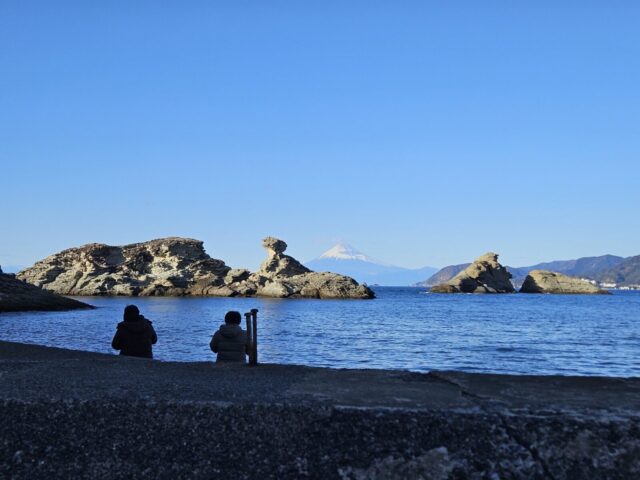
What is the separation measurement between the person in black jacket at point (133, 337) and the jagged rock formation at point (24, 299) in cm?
6424

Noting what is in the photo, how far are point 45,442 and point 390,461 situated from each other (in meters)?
3.11

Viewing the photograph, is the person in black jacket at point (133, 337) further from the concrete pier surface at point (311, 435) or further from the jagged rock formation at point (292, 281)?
the jagged rock formation at point (292, 281)

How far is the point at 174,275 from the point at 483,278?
317 feet

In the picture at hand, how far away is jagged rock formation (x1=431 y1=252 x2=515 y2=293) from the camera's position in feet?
629

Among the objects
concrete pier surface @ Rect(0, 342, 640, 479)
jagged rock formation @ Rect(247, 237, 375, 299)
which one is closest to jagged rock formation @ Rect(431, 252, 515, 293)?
jagged rock formation @ Rect(247, 237, 375, 299)

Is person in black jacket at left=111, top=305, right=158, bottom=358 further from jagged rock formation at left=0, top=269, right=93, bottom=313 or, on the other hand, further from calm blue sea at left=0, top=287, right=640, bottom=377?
jagged rock formation at left=0, top=269, right=93, bottom=313

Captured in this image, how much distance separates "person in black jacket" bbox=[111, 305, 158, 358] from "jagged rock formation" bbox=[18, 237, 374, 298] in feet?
406

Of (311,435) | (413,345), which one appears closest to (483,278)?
(413,345)

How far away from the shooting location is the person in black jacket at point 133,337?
12.4 meters

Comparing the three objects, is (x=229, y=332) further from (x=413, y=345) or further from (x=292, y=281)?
(x=292, y=281)

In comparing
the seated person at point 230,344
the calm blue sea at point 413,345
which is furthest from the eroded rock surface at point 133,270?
the seated person at point 230,344

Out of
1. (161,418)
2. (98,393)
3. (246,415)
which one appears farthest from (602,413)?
(98,393)

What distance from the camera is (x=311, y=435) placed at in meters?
5.45

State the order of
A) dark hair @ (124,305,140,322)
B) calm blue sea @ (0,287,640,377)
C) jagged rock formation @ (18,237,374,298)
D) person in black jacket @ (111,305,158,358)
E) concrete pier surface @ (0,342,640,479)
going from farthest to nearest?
jagged rock formation @ (18,237,374,298), calm blue sea @ (0,287,640,377), dark hair @ (124,305,140,322), person in black jacket @ (111,305,158,358), concrete pier surface @ (0,342,640,479)
